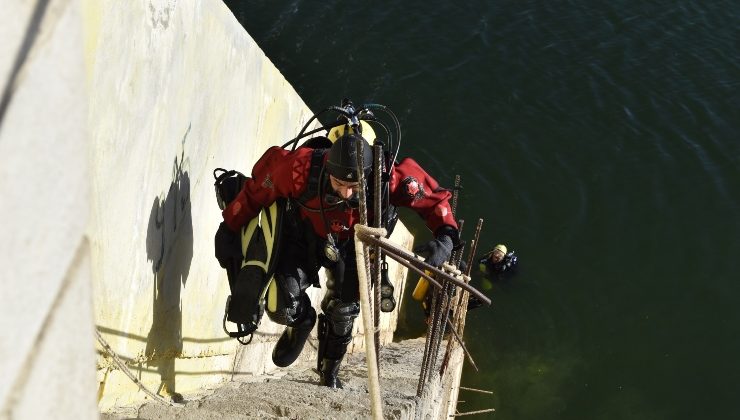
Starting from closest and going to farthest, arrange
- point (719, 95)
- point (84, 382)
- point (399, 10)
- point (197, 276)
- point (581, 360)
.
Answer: point (84, 382) → point (197, 276) → point (581, 360) → point (719, 95) → point (399, 10)

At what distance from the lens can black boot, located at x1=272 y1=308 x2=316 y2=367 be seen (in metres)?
6.11

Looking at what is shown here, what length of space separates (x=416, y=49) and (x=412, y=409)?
36.1 feet

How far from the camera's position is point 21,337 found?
159 cm

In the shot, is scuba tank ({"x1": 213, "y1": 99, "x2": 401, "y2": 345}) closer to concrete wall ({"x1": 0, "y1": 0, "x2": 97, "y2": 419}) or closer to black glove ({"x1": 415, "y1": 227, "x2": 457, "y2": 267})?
black glove ({"x1": 415, "y1": 227, "x2": 457, "y2": 267})

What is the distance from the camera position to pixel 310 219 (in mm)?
5621

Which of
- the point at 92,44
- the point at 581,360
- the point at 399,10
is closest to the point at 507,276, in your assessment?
the point at 581,360

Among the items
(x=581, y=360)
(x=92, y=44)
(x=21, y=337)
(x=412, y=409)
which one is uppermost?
(x=92, y=44)

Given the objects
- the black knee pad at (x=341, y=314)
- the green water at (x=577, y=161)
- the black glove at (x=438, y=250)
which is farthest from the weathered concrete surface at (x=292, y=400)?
the green water at (x=577, y=161)

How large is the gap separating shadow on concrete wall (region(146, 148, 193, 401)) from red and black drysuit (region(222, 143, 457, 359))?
0.36m

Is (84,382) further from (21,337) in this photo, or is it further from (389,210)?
(389,210)

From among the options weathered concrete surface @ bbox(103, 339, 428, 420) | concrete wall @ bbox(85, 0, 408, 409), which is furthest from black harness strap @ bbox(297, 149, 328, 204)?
weathered concrete surface @ bbox(103, 339, 428, 420)

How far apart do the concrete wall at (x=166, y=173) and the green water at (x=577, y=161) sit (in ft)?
17.5

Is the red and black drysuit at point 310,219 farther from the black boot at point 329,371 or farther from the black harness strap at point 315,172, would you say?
the black boot at point 329,371

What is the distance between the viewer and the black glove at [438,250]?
5.40m
